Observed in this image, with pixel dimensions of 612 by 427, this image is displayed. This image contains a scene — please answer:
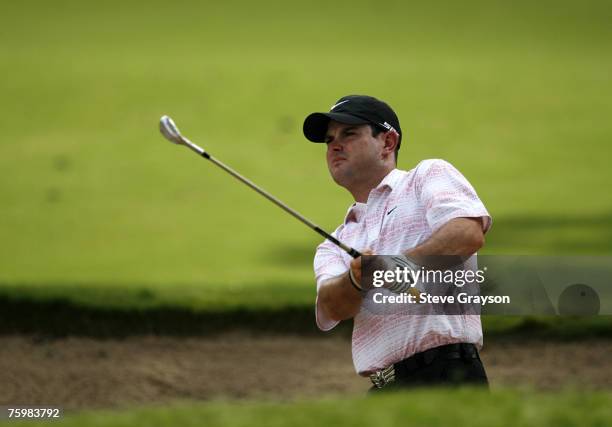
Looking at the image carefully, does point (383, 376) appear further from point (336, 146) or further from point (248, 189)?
point (248, 189)

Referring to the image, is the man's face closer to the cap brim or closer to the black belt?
the cap brim

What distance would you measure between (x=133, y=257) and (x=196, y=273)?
0.77m

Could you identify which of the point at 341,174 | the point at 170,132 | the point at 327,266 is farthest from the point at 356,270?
the point at 170,132

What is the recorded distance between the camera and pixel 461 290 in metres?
3.70

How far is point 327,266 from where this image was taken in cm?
400

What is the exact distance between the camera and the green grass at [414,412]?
285 centimetres

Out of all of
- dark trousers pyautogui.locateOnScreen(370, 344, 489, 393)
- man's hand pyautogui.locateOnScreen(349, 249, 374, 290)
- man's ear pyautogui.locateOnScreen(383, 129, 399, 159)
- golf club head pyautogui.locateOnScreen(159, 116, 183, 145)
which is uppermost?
man's ear pyautogui.locateOnScreen(383, 129, 399, 159)

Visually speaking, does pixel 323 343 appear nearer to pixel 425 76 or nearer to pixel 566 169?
pixel 566 169

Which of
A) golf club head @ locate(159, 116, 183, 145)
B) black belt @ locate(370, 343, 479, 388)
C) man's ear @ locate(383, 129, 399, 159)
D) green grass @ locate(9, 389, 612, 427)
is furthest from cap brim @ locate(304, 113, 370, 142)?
green grass @ locate(9, 389, 612, 427)

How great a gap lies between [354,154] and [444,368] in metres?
0.86

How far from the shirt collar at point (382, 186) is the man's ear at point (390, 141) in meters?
0.11

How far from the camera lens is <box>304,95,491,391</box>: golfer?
356 centimetres

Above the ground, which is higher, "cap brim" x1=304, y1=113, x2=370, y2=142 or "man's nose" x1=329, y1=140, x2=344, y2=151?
"cap brim" x1=304, y1=113, x2=370, y2=142

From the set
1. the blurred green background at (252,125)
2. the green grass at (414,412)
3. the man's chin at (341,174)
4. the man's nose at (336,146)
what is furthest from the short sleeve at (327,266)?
the blurred green background at (252,125)
